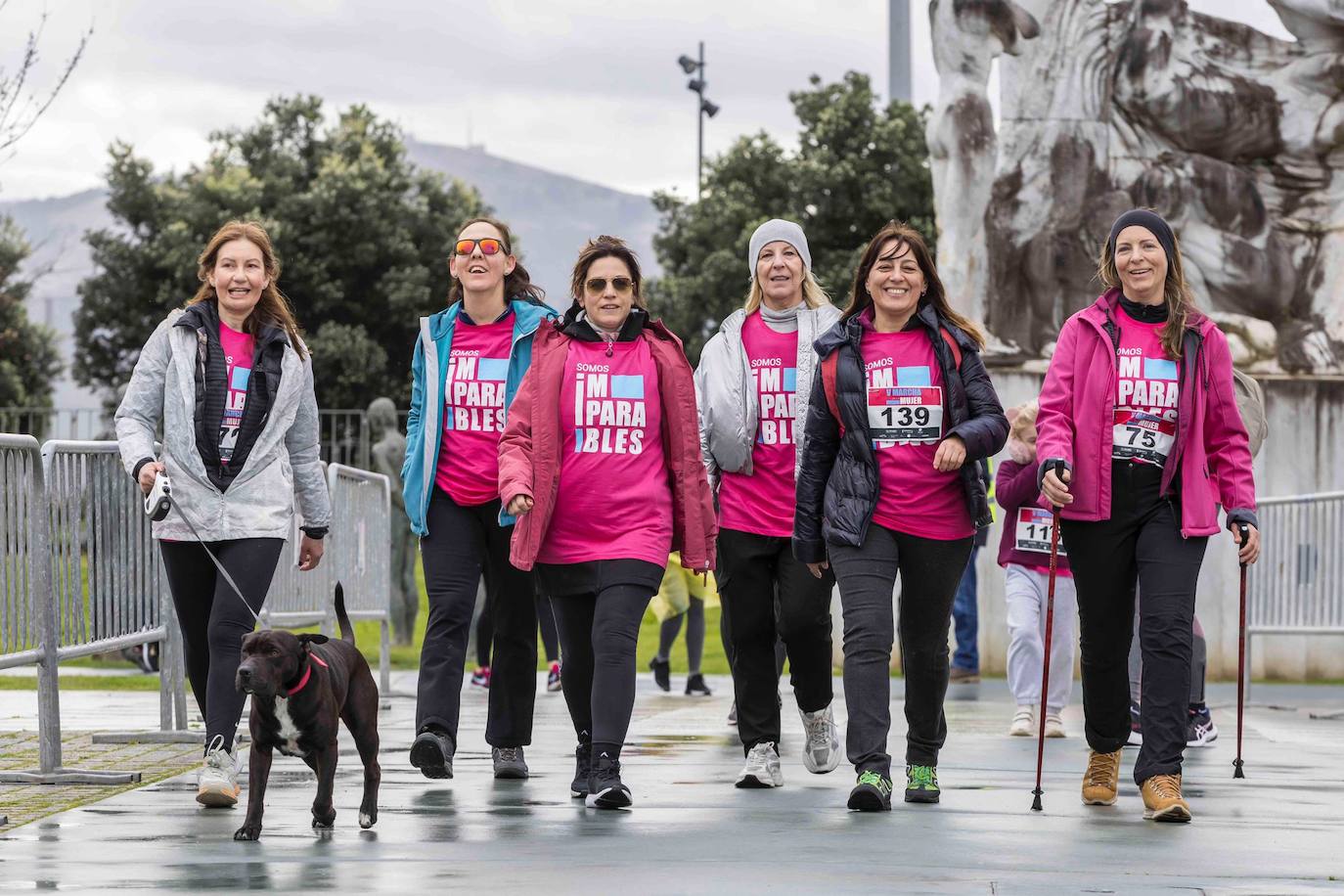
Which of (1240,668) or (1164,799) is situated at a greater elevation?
(1240,668)

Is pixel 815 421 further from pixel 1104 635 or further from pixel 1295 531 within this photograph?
pixel 1295 531

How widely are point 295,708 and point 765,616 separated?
2.25m

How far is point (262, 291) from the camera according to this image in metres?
7.48

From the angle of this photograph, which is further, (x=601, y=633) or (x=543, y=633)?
(x=543, y=633)

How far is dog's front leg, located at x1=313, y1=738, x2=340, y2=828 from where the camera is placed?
20.7 feet

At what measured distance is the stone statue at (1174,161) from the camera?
1515 centimetres

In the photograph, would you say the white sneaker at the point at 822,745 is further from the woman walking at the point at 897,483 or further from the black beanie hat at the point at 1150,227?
the black beanie hat at the point at 1150,227

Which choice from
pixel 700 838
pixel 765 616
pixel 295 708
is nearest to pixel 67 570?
pixel 295 708

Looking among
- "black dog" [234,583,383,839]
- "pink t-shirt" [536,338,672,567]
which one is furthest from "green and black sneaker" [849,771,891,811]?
"black dog" [234,583,383,839]

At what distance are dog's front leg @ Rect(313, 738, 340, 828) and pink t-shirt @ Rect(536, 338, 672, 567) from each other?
1.28 m

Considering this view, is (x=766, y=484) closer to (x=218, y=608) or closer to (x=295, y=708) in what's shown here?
(x=218, y=608)

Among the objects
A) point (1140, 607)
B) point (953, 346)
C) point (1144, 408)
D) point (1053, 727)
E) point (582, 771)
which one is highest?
point (953, 346)

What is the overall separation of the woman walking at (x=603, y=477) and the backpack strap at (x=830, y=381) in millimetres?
467

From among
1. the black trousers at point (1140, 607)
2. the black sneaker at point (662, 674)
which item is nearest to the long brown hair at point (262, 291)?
the black trousers at point (1140, 607)
